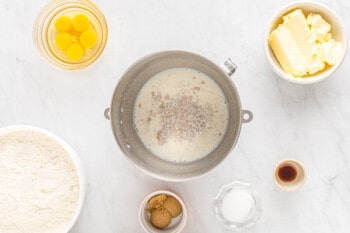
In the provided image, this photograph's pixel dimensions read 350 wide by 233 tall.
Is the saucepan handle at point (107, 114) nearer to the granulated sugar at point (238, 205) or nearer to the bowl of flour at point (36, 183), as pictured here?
the bowl of flour at point (36, 183)

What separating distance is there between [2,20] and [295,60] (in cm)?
65

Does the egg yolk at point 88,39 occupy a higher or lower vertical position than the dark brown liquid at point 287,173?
higher

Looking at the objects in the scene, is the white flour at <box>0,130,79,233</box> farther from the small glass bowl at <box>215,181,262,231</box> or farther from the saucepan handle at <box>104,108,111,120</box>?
the small glass bowl at <box>215,181,262,231</box>

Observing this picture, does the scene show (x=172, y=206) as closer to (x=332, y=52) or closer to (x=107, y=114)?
(x=107, y=114)

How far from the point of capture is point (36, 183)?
1.33 meters

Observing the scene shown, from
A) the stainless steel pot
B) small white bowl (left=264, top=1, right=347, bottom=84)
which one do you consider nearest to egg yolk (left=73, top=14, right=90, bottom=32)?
the stainless steel pot

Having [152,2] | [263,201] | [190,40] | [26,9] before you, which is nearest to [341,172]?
[263,201]

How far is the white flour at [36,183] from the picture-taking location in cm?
133

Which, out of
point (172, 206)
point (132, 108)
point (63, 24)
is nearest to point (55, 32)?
point (63, 24)

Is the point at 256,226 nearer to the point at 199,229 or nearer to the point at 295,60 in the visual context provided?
the point at 199,229

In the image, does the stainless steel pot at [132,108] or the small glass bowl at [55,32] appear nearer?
the stainless steel pot at [132,108]

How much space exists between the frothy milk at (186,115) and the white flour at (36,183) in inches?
7.7

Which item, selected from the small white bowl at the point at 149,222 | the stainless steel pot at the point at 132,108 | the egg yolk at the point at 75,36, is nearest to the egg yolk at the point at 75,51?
the egg yolk at the point at 75,36

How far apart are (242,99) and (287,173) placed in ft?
0.61
